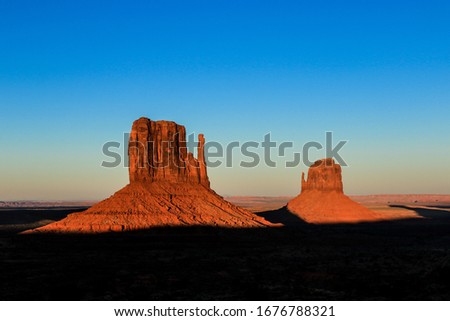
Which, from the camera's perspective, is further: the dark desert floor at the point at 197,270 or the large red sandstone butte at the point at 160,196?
the large red sandstone butte at the point at 160,196

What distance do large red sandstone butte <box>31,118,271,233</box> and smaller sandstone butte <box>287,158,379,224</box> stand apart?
2001 inches

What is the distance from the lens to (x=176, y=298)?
1137 inches

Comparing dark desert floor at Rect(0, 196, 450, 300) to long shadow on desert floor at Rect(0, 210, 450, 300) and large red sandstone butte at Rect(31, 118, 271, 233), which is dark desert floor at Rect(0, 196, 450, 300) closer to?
long shadow on desert floor at Rect(0, 210, 450, 300)

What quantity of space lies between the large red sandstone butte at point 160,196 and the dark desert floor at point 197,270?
8.46ft

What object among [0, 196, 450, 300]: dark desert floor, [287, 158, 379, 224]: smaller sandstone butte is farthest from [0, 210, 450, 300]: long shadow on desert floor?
[287, 158, 379, 224]: smaller sandstone butte

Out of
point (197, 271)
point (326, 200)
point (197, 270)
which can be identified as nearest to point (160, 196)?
point (197, 270)

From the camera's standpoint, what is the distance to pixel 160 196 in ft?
242

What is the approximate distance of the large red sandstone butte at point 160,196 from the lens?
6850 cm

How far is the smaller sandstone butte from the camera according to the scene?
126225mm

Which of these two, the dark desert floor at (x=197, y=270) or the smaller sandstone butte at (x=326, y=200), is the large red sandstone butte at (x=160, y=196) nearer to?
the dark desert floor at (x=197, y=270)

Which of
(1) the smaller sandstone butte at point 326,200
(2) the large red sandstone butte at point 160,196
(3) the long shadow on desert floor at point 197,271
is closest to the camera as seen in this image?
(3) the long shadow on desert floor at point 197,271

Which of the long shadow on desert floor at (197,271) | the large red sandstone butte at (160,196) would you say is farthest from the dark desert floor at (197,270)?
the large red sandstone butte at (160,196)

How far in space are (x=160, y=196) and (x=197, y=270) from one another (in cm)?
3394
